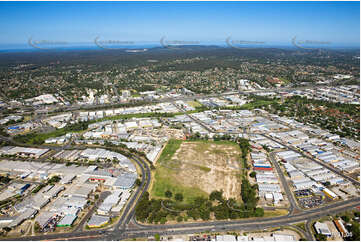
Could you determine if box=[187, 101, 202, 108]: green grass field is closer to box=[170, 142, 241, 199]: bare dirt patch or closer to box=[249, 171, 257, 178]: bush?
box=[170, 142, 241, 199]: bare dirt patch

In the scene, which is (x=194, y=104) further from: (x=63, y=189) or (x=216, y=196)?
(x=63, y=189)

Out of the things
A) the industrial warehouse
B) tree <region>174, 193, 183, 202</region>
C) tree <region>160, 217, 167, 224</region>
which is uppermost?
tree <region>174, 193, 183, 202</region>

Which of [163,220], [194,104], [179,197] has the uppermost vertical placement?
[179,197]

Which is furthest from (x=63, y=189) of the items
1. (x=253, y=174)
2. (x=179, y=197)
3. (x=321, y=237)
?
(x=321, y=237)

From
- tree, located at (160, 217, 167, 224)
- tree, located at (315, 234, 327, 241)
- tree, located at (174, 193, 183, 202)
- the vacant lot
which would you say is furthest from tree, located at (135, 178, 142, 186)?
tree, located at (315, 234, 327, 241)

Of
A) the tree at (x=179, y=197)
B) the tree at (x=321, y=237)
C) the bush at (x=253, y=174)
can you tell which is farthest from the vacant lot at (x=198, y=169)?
the tree at (x=321, y=237)

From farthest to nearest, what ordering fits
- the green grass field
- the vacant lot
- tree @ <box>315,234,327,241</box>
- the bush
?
the green grass field
the bush
the vacant lot
tree @ <box>315,234,327,241</box>

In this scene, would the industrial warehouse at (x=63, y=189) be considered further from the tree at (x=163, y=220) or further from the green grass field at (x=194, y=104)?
the green grass field at (x=194, y=104)

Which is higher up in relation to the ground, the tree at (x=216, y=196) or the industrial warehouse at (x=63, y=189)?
the tree at (x=216, y=196)
